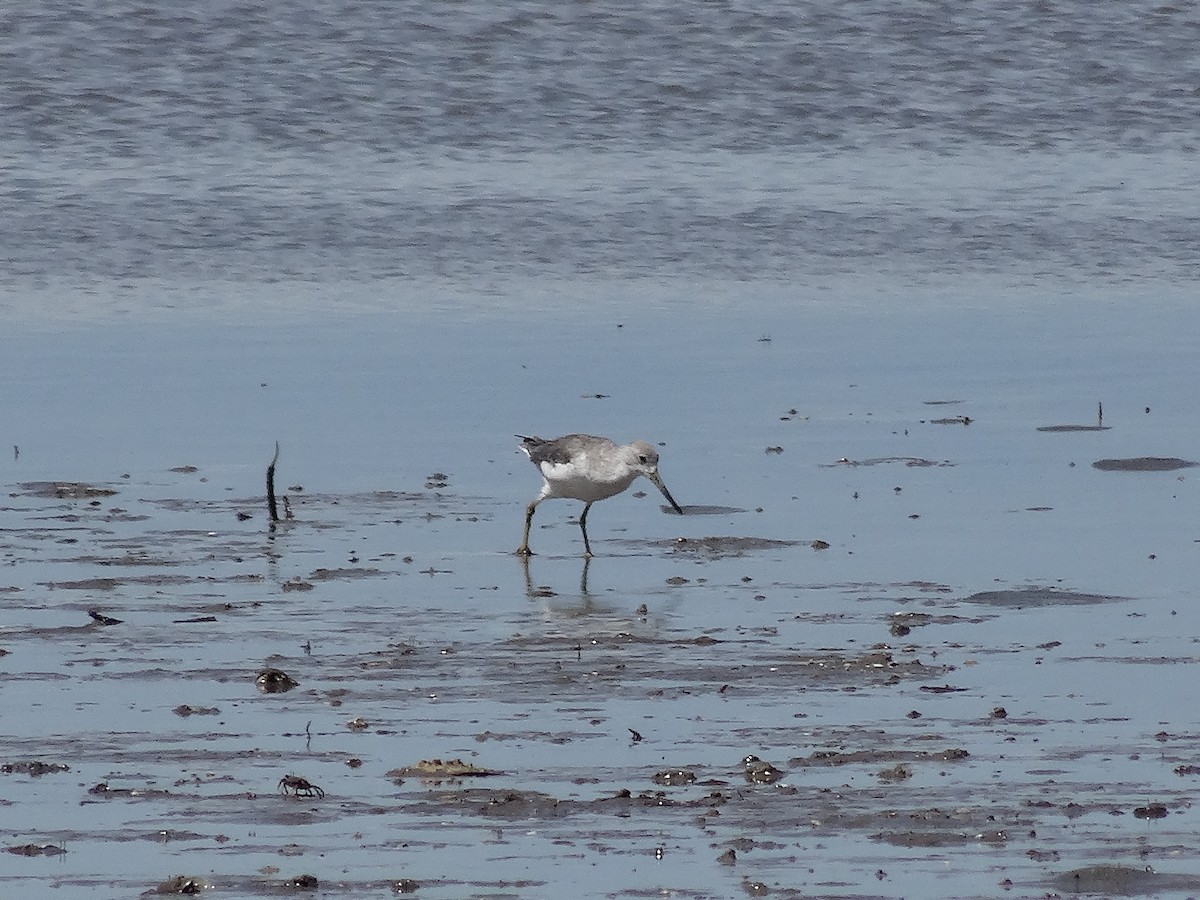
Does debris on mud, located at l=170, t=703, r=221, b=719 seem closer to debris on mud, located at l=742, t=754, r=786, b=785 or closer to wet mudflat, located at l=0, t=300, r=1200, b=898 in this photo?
wet mudflat, located at l=0, t=300, r=1200, b=898

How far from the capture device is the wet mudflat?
312 inches

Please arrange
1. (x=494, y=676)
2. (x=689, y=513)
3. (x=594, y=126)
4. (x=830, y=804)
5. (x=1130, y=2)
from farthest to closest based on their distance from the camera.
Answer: (x=1130, y=2) < (x=594, y=126) < (x=689, y=513) < (x=494, y=676) < (x=830, y=804)

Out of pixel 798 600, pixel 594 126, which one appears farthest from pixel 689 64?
pixel 798 600

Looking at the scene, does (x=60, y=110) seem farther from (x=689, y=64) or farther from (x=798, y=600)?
(x=798, y=600)

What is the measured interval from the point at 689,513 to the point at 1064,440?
2944 mm

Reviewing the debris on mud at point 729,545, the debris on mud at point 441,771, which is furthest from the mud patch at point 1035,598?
the debris on mud at point 441,771

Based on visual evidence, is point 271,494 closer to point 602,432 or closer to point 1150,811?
point 602,432

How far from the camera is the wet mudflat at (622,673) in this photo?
26.0ft

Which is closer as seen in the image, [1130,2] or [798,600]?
[798,600]

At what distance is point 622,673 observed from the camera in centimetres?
1055

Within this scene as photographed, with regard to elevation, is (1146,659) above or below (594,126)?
above

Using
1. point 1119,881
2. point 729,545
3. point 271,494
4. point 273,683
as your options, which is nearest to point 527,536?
point 729,545

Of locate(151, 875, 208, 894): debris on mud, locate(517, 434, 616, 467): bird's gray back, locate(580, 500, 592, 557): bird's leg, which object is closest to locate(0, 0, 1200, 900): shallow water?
locate(151, 875, 208, 894): debris on mud

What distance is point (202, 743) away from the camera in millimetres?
9258
